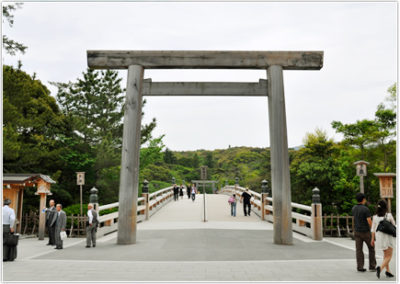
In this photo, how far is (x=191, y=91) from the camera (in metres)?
10.3

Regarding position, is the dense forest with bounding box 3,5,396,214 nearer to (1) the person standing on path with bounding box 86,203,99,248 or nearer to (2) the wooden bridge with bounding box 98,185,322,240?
(2) the wooden bridge with bounding box 98,185,322,240

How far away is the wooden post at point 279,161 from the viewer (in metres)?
9.77

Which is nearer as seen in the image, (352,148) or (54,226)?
(54,226)

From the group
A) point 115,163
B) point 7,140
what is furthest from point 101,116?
point 7,140

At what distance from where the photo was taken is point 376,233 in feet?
20.5

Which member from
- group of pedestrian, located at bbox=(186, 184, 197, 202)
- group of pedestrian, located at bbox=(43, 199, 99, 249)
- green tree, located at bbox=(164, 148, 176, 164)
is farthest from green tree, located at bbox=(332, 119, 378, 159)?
green tree, located at bbox=(164, 148, 176, 164)

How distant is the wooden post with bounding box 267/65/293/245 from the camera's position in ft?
32.0

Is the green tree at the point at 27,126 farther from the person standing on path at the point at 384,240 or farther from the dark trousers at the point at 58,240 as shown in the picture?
the person standing on path at the point at 384,240

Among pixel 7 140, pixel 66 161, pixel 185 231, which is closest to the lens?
pixel 185 231

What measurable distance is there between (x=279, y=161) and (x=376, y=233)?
391 cm

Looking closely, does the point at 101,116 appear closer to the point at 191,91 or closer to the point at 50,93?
the point at 50,93

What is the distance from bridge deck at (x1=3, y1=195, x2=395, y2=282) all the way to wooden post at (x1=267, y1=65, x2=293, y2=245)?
1.73 feet

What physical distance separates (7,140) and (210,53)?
10341 millimetres

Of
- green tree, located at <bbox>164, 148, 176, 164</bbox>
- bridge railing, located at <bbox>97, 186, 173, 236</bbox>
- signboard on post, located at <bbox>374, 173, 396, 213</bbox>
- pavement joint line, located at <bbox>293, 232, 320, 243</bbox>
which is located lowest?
pavement joint line, located at <bbox>293, 232, 320, 243</bbox>
